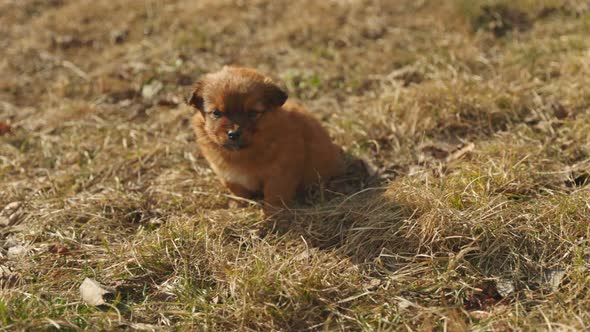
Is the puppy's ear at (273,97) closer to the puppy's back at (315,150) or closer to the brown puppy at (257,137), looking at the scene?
the brown puppy at (257,137)

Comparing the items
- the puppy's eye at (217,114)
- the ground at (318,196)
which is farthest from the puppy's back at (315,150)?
the puppy's eye at (217,114)

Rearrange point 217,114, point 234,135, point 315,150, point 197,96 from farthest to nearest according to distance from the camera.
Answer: point 315,150, point 197,96, point 217,114, point 234,135

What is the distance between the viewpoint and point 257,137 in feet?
13.8

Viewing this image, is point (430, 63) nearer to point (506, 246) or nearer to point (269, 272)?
point (506, 246)

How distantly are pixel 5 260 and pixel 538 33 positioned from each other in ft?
19.6

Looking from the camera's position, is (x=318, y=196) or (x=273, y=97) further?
(x=318, y=196)

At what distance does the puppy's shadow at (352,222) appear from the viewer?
3.77m

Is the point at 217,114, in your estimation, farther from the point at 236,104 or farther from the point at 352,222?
the point at 352,222

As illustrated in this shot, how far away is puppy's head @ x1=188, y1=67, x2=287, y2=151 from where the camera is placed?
4.07m

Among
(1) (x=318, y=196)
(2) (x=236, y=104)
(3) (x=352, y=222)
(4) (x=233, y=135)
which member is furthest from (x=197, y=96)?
(3) (x=352, y=222)

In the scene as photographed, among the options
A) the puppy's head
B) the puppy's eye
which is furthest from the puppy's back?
the puppy's eye

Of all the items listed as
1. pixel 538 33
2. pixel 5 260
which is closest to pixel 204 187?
pixel 5 260

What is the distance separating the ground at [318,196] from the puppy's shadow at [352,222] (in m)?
0.02

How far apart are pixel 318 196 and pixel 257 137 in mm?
808
